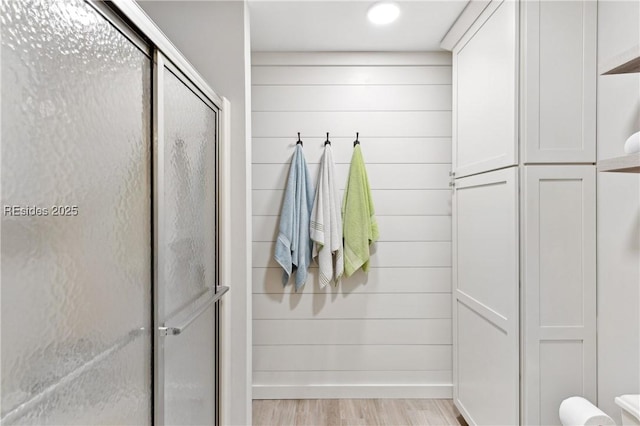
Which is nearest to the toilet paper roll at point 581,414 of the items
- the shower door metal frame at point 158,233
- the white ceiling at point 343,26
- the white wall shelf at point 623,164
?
the white wall shelf at point 623,164

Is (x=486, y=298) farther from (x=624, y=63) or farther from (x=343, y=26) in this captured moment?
(x=343, y=26)

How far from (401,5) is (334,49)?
2.22ft

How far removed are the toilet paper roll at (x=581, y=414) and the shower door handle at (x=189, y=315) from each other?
1.44 meters

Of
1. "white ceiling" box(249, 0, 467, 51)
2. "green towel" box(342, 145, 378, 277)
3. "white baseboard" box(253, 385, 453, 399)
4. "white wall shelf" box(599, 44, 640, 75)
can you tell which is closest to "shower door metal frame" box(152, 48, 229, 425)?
"white ceiling" box(249, 0, 467, 51)

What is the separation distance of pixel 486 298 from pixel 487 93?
989 mm

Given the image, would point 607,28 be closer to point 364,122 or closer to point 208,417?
point 364,122

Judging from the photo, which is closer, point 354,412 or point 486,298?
point 486,298

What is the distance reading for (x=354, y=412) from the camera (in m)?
2.64

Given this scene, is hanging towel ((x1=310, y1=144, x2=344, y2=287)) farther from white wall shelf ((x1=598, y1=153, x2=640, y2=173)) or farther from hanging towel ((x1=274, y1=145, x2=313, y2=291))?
white wall shelf ((x1=598, y1=153, x2=640, y2=173))

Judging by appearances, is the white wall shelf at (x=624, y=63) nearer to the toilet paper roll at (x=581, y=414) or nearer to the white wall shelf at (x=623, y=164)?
the white wall shelf at (x=623, y=164)

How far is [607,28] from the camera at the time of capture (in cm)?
168

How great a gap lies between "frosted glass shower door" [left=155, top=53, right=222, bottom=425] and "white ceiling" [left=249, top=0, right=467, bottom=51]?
70 cm

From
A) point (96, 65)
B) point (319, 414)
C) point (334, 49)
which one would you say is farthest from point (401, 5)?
point (319, 414)

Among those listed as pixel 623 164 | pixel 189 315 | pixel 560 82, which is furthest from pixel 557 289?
pixel 189 315
